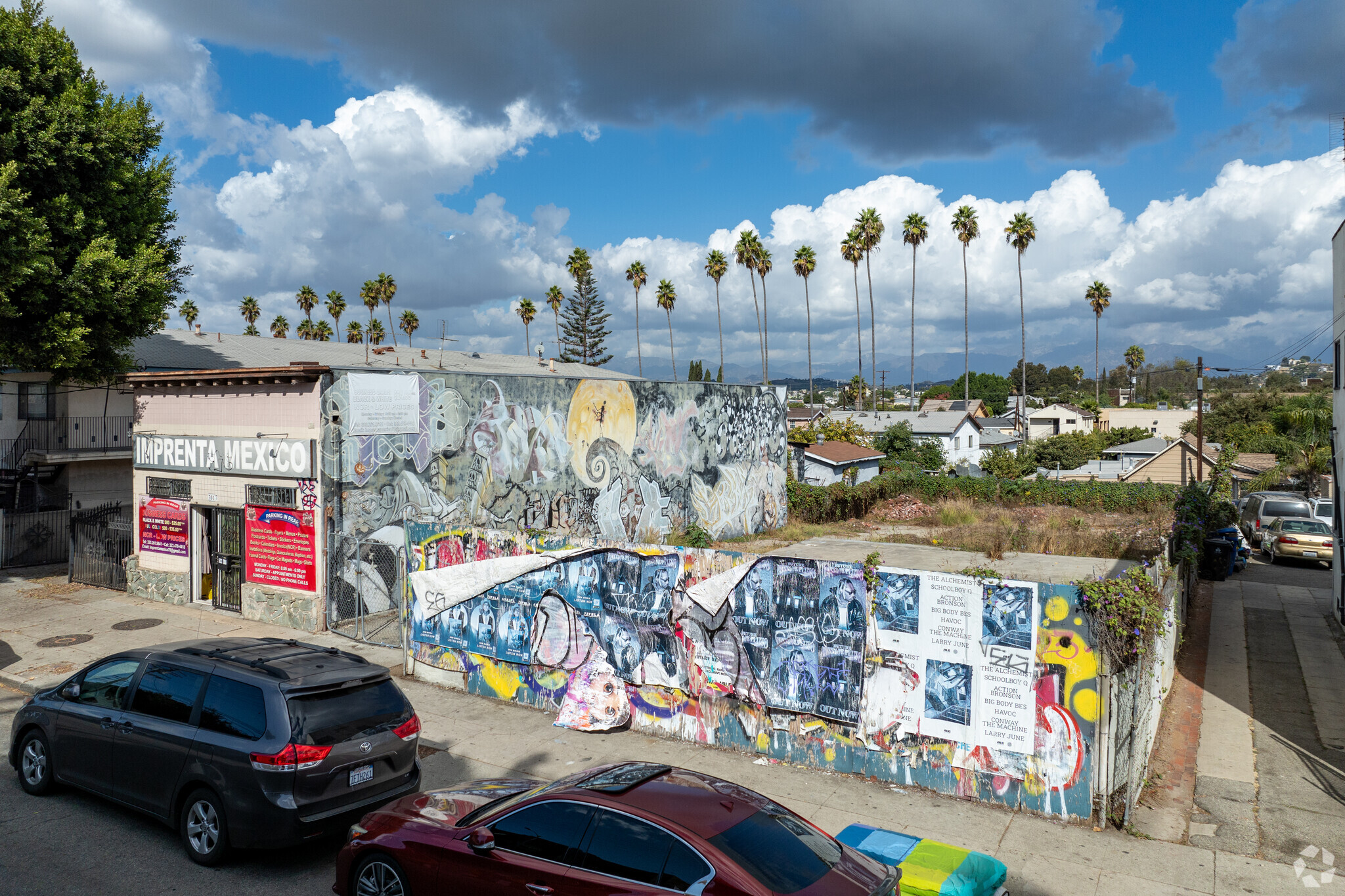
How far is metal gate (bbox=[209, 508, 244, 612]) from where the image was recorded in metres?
17.4

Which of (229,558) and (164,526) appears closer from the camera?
(229,558)

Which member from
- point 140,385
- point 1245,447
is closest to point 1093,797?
point 140,385

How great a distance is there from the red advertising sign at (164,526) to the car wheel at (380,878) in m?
15.0

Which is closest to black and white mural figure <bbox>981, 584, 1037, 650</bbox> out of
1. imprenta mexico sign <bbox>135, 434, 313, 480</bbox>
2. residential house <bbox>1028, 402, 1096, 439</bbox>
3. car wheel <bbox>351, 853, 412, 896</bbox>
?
car wheel <bbox>351, 853, 412, 896</bbox>

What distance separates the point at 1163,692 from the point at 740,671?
6278 mm

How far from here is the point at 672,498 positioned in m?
24.8

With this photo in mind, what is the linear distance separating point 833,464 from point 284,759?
34.0m

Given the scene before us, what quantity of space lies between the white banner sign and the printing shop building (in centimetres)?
66

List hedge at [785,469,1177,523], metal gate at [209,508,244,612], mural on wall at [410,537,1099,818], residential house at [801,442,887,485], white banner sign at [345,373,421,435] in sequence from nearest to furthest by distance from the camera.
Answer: mural on wall at [410,537,1099,818], white banner sign at [345,373,421,435], metal gate at [209,508,244,612], hedge at [785,469,1177,523], residential house at [801,442,887,485]

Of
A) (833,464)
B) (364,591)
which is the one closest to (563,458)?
(364,591)

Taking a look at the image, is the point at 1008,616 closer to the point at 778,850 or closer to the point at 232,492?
the point at 778,850

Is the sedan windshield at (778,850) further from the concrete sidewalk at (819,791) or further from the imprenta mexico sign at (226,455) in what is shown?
the imprenta mexico sign at (226,455)

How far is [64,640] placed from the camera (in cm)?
1495

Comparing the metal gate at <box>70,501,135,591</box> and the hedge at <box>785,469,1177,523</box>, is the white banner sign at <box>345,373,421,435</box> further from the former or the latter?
the hedge at <box>785,469,1177,523</box>
